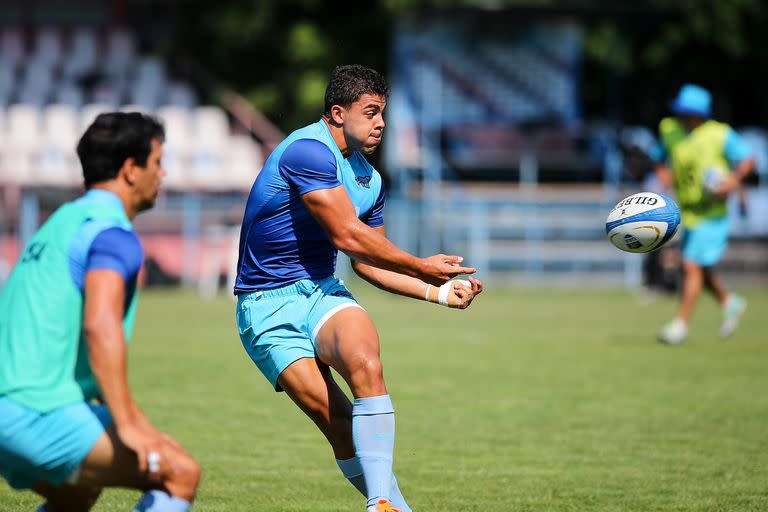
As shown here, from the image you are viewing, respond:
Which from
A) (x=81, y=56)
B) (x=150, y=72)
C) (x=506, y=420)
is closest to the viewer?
(x=506, y=420)

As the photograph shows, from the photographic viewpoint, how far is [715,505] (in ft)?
20.5

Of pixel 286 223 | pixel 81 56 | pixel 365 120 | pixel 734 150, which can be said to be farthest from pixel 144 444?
pixel 81 56

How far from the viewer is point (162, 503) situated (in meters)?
4.19

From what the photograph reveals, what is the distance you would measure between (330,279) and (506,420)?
3.39m

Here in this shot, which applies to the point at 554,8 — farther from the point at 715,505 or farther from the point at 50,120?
the point at 715,505

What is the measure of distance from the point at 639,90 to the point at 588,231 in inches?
312

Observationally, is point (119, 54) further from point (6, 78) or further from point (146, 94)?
point (6, 78)

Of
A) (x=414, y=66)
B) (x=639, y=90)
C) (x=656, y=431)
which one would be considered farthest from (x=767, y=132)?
(x=656, y=431)

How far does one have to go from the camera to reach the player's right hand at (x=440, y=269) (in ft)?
18.4

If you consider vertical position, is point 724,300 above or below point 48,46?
below

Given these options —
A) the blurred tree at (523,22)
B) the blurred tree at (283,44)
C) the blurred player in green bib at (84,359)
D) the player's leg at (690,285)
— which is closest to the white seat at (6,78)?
the blurred tree at (523,22)

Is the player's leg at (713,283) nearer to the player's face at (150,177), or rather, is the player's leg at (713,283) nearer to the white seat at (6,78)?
the player's face at (150,177)

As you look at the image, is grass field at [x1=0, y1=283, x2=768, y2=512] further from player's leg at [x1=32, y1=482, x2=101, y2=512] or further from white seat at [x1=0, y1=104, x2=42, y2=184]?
white seat at [x1=0, y1=104, x2=42, y2=184]

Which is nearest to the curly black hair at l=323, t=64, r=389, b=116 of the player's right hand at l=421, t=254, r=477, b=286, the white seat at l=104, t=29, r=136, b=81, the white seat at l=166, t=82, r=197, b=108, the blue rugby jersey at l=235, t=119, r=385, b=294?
the blue rugby jersey at l=235, t=119, r=385, b=294
